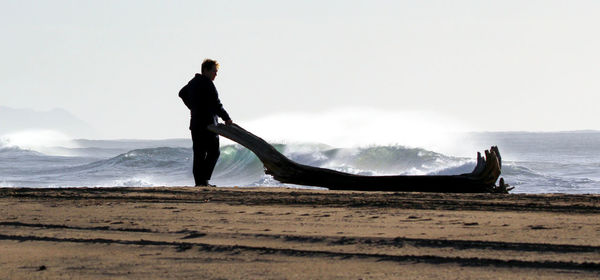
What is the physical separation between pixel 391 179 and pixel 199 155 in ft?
7.15

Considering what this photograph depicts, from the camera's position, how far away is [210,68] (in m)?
9.19

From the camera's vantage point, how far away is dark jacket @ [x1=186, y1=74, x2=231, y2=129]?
30.0ft

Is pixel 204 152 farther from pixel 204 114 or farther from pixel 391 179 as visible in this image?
pixel 391 179

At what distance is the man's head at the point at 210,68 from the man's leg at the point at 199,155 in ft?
2.05

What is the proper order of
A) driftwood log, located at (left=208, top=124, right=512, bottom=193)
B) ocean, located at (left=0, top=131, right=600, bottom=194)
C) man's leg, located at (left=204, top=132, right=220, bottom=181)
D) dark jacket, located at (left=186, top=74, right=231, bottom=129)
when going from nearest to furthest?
driftwood log, located at (left=208, top=124, right=512, bottom=193) < dark jacket, located at (left=186, top=74, right=231, bottom=129) < man's leg, located at (left=204, top=132, right=220, bottom=181) < ocean, located at (left=0, top=131, right=600, bottom=194)

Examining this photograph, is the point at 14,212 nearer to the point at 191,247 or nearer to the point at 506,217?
the point at 191,247

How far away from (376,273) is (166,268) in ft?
3.21

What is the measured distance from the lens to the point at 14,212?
6344 millimetres

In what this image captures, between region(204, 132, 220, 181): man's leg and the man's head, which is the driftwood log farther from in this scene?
the man's head

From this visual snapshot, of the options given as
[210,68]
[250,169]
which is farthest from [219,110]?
[250,169]

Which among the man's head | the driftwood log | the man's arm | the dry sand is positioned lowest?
the dry sand

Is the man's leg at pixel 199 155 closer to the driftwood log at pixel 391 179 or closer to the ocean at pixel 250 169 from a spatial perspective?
the driftwood log at pixel 391 179

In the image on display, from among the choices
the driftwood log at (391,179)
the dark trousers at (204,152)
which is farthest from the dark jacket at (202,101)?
the driftwood log at (391,179)

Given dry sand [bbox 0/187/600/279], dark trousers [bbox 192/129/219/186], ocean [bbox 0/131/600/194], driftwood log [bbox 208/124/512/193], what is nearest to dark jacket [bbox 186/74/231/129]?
dark trousers [bbox 192/129/219/186]
